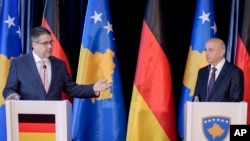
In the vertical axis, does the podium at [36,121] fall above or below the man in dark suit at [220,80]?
below

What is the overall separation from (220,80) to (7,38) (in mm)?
1840

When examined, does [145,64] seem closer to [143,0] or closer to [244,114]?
[143,0]

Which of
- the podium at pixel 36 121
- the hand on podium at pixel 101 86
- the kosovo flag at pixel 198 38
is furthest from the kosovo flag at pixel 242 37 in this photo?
the podium at pixel 36 121

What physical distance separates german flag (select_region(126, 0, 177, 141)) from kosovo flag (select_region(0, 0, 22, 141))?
1.07 metres

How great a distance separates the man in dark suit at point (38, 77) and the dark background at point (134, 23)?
3.76 feet

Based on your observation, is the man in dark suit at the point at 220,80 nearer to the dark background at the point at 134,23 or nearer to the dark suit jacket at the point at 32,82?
the dark suit jacket at the point at 32,82

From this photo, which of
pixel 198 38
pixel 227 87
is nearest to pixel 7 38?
pixel 198 38

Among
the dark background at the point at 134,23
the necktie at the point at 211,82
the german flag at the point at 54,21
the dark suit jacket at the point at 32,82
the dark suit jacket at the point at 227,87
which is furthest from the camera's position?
the dark background at the point at 134,23

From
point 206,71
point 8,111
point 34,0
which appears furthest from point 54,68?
point 34,0

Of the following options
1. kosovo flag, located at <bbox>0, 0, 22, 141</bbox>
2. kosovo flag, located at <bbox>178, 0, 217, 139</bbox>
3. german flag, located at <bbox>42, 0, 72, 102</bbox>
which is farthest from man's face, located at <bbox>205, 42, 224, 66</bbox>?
kosovo flag, located at <bbox>0, 0, 22, 141</bbox>

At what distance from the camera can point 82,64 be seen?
3.43 m

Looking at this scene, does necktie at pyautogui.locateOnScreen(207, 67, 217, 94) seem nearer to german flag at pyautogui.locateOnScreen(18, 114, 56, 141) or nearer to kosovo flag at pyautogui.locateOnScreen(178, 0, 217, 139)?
kosovo flag at pyautogui.locateOnScreen(178, 0, 217, 139)

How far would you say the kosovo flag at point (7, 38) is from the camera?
3574 millimetres

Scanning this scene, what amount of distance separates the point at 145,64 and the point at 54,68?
976mm
